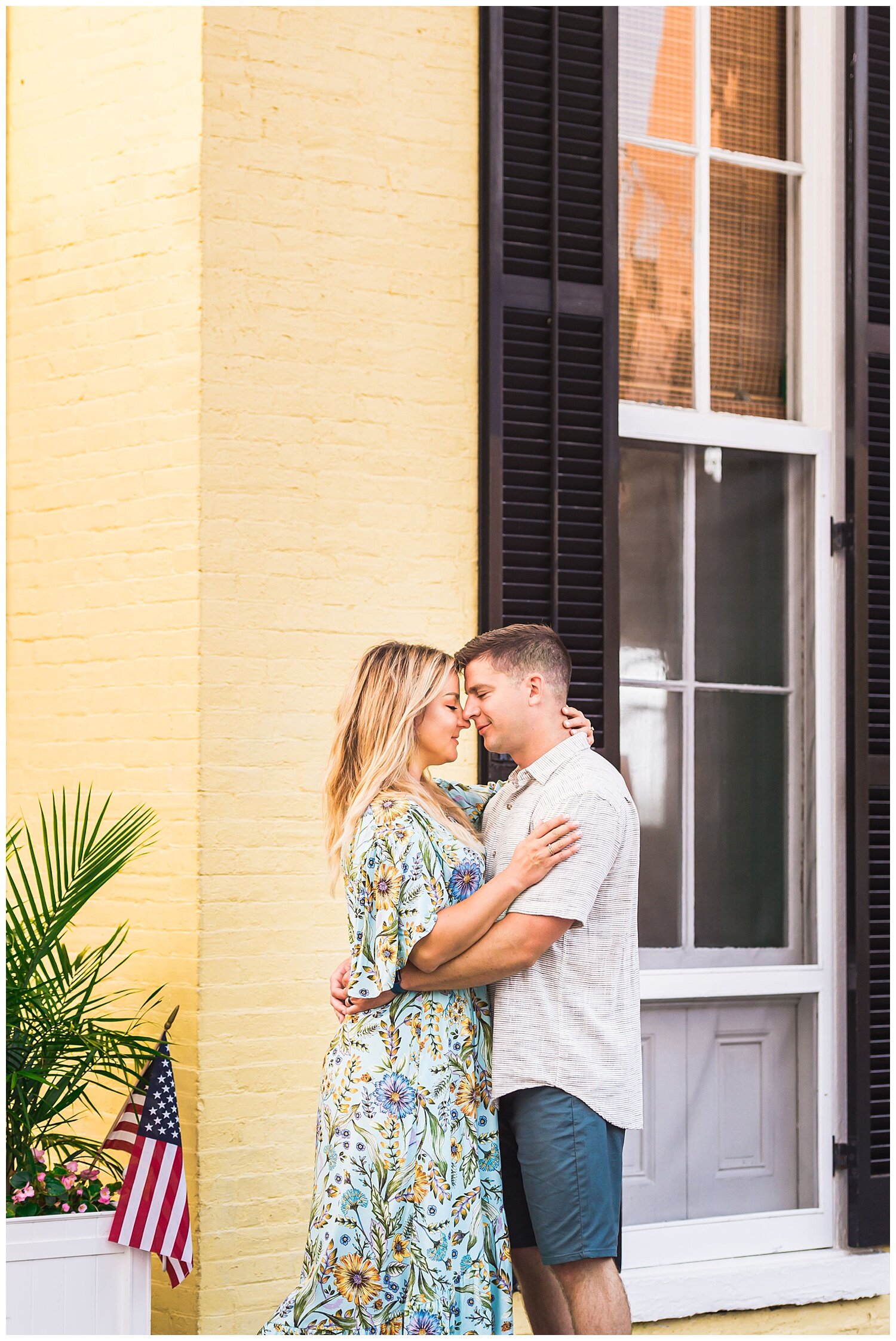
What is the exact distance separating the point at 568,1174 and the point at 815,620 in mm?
2324

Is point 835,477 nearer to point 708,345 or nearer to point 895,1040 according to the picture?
point 708,345

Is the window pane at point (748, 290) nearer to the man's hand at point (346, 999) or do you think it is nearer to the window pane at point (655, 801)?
the window pane at point (655, 801)

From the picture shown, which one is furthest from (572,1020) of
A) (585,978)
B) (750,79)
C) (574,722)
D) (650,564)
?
(750,79)

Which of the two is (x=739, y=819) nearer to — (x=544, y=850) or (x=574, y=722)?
(x=574, y=722)

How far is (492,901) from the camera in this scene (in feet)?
10.3

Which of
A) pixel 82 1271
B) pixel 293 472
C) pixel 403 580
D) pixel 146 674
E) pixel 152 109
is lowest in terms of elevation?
pixel 82 1271

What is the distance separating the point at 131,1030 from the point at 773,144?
3297 millimetres

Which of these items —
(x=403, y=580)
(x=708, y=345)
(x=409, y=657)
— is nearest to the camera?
(x=409, y=657)

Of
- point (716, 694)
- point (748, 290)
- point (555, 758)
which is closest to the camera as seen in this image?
point (555, 758)

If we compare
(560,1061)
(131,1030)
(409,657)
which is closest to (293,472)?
(409,657)

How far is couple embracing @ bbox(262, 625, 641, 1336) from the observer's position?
10.3ft

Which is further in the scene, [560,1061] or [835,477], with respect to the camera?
[835,477]

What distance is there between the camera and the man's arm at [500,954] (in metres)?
3.12

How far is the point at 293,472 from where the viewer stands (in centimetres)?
418
